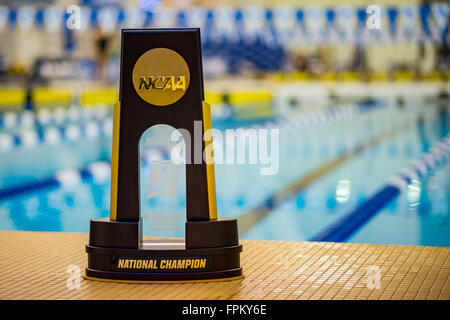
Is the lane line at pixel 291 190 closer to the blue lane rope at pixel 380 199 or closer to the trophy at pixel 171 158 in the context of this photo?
the blue lane rope at pixel 380 199

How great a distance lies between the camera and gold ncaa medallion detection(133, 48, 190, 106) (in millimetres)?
2789

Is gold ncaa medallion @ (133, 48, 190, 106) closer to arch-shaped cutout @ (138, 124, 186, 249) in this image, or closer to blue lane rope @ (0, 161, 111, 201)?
arch-shaped cutout @ (138, 124, 186, 249)

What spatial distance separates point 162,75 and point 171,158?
0.31 metres

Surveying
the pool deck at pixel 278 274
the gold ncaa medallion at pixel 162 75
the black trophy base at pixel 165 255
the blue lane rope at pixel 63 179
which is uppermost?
the gold ncaa medallion at pixel 162 75

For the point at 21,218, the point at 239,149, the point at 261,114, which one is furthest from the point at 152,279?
the point at 261,114

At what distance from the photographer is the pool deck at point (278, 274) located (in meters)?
2.61

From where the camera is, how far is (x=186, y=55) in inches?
110

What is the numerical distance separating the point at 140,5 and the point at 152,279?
20.0 meters

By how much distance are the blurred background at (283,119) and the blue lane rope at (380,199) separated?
20 millimetres

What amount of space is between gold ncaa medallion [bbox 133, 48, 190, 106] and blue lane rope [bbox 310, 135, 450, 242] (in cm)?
195

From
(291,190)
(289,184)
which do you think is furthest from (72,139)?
(291,190)

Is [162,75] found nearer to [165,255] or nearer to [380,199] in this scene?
[165,255]

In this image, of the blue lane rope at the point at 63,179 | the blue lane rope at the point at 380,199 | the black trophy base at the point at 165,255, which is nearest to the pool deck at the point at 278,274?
the black trophy base at the point at 165,255

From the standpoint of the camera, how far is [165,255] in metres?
2.80
